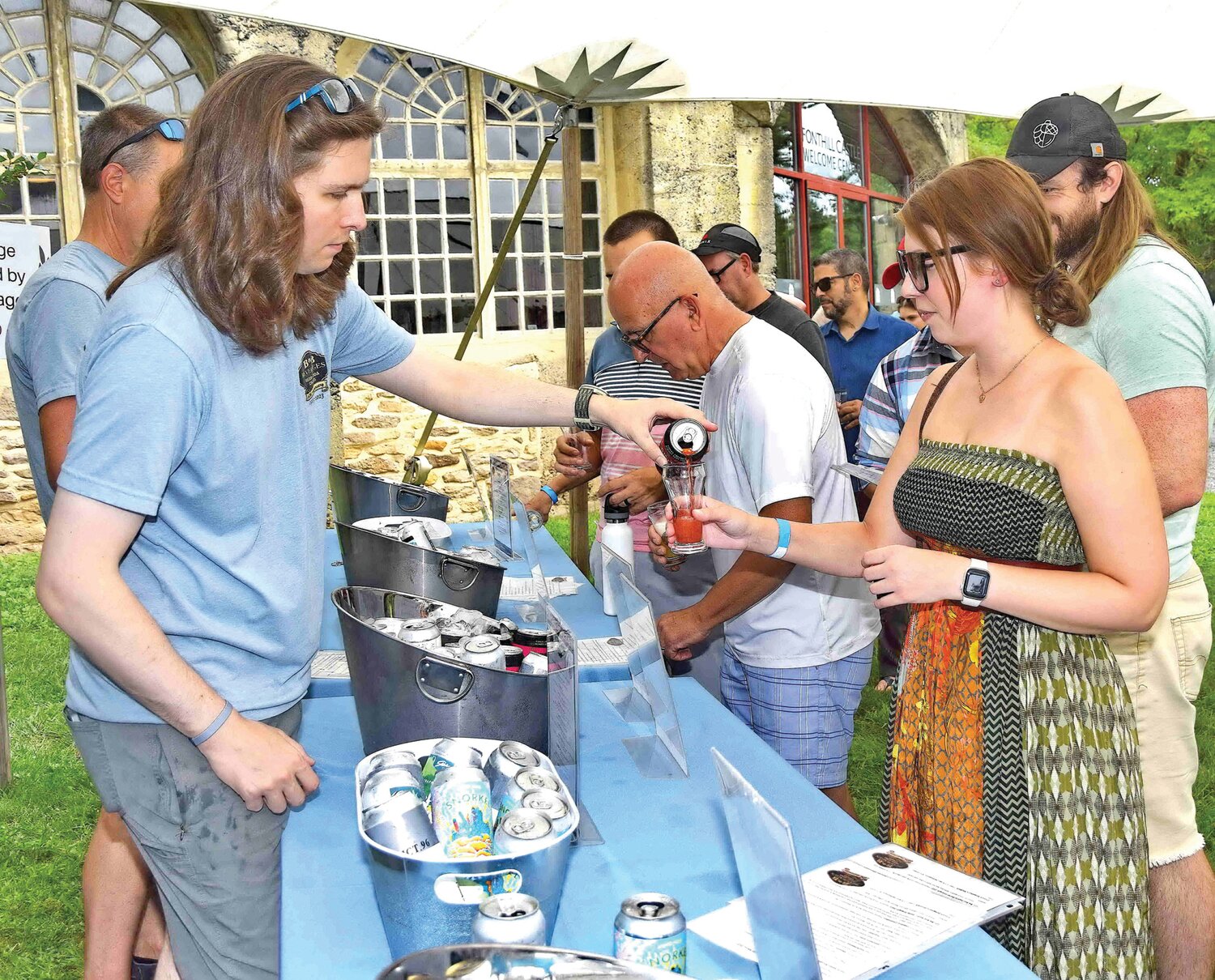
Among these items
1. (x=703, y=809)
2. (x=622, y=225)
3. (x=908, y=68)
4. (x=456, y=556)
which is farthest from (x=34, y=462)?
(x=908, y=68)

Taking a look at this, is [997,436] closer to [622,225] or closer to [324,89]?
[324,89]

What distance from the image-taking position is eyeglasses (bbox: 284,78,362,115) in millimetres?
1555

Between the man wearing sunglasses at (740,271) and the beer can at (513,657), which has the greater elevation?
the man wearing sunglasses at (740,271)

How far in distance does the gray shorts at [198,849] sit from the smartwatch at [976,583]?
1.11 m

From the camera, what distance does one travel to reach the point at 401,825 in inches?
45.9

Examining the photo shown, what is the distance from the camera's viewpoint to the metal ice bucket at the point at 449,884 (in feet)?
3.68

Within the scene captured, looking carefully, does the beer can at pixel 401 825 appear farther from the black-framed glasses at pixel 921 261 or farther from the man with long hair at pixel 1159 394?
the man with long hair at pixel 1159 394

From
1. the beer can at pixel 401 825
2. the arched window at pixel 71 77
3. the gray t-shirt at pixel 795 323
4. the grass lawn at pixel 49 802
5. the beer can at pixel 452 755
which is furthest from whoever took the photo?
the arched window at pixel 71 77

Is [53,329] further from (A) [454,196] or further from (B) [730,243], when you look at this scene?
(A) [454,196]

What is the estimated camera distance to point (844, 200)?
12266 millimetres

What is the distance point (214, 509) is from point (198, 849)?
0.50 metres

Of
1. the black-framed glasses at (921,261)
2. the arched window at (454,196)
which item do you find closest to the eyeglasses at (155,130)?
the black-framed glasses at (921,261)

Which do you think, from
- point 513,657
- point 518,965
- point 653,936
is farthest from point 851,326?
point 518,965

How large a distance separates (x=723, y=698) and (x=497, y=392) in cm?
107
